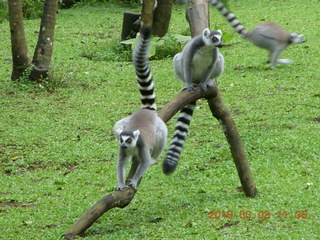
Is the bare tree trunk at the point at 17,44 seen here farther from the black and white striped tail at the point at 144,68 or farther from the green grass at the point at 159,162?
the black and white striped tail at the point at 144,68

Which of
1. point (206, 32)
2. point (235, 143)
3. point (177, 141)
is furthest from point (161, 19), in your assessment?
point (177, 141)

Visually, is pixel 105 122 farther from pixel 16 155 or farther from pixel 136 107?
pixel 16 155

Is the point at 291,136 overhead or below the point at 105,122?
overhead

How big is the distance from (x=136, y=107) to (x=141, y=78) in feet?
14.6

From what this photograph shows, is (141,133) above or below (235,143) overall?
above

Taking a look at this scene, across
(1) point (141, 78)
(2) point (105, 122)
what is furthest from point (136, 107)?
(1) point (141, 78)

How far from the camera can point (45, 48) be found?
11422 millimetres

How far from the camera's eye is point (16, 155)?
810cm

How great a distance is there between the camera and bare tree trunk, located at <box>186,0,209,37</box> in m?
6.29

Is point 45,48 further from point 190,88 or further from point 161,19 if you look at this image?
point 190,88

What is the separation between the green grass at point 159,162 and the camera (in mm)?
5734

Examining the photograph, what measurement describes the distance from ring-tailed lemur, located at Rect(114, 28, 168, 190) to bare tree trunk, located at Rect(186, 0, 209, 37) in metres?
0.99

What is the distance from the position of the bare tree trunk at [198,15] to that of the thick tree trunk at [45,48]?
5357 millimetres

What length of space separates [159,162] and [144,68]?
2418 millimetres
